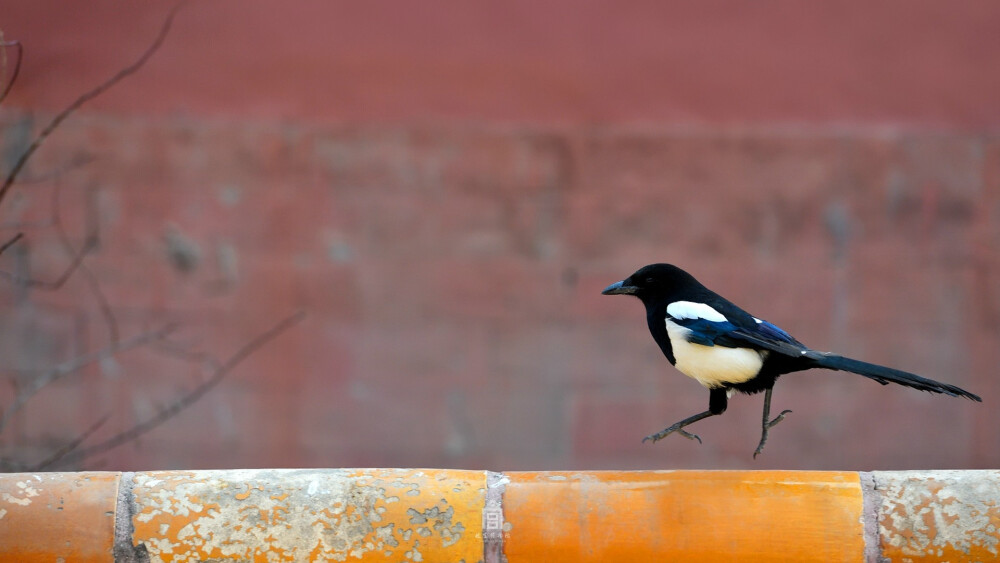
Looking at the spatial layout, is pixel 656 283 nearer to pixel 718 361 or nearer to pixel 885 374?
pixel 718 361

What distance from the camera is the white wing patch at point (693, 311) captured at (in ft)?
7.86

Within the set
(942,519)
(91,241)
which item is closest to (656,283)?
(942,519)

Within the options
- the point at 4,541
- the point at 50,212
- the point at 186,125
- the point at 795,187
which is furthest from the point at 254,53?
the point at 4,541

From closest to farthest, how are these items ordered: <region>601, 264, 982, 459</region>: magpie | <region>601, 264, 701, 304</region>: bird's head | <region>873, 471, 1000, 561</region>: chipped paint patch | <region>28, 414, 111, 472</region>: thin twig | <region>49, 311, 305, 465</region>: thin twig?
<region>873, 471, 1000, 561</region>: chipped paint patch
<region>601, 264, 982, 459</region>: magpie
<region>601, 264, 701, 304</region>: bird's head
<region>28, 414, 111, 472</region>: thin twig
<region>49, 311, 305, 465</region>: thin twig

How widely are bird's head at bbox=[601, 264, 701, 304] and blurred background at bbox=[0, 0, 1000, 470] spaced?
146 centimetres

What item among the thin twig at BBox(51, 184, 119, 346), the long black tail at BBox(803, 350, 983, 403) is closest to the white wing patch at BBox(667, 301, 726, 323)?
the long black tail at BBox(803, 350, 983, 403)

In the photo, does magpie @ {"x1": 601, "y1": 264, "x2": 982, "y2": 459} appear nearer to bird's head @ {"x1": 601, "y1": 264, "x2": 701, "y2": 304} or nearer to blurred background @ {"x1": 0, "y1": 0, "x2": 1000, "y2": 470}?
→ bird's head @ {"x1": 601, "y1": 264, "x2": 701, "y2": 304}

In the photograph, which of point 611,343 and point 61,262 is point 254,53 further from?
point 611,343

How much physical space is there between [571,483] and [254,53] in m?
2.66

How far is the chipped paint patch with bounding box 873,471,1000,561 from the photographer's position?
1.86 m

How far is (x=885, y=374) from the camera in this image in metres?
2.00

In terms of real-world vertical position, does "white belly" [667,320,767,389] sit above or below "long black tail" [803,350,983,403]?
above

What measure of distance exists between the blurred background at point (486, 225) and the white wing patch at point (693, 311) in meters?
1.58

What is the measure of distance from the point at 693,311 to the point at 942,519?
2.36 ft
